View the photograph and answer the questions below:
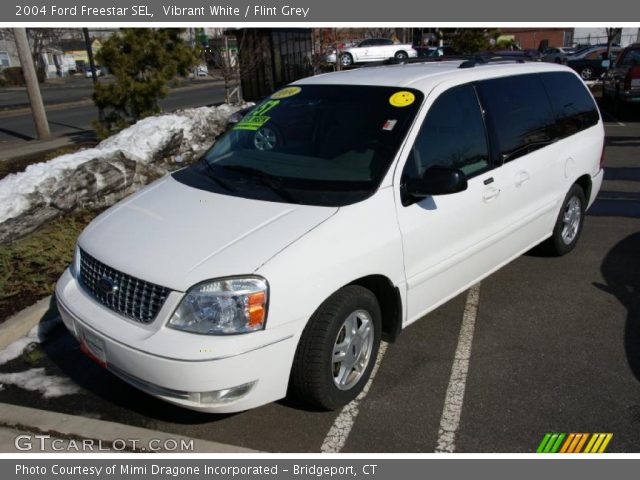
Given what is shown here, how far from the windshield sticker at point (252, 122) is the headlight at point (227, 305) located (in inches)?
67.1

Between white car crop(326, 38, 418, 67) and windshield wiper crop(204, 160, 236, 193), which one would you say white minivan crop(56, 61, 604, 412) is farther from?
white car crop(326, 38, 418, 67)

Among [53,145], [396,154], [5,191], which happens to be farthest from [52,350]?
[53,145]

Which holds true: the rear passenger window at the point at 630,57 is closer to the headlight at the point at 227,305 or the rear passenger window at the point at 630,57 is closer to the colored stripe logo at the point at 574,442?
the colored stripe logo at the point at 574,442

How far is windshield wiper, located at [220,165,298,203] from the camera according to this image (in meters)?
3.21

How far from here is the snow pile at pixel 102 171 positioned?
5.42 m

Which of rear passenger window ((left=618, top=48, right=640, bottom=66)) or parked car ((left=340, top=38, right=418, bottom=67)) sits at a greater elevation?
rear passenger window ((left=618, top=48, right=640, bottom=66))

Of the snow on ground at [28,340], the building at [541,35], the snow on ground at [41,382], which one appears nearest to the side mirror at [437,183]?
the snow on ground at [41,382]

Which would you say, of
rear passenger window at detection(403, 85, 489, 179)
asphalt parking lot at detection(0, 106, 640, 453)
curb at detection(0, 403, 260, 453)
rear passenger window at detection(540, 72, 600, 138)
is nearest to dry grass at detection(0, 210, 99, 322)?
asphalt parking lot at detection(0, 106, 640, 453)

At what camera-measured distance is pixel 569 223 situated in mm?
5305

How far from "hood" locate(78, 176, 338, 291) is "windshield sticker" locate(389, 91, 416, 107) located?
1.00 metres

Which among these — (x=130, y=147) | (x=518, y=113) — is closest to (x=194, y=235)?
(x=518, y=113)

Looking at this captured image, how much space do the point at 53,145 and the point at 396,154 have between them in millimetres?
9700

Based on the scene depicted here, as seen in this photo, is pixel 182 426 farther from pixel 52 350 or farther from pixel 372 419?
pixel 52 350

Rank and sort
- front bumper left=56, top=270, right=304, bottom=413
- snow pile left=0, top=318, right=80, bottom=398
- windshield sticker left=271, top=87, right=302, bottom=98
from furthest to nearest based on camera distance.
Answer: windshield sticker left=271, top=87, right=302, bottom=98, snow pile left=0, top=318, right=80, bottom=398, front bumper left=56, top=270, right=304, bottom=413
